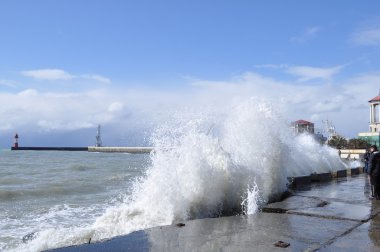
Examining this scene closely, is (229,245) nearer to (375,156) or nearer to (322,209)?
(322,209)

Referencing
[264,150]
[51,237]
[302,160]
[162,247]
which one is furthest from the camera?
[302,160]

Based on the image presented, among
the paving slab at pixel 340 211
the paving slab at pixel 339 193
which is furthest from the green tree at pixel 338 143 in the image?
the paving slab at pixel 340 211

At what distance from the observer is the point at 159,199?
7.87 meters

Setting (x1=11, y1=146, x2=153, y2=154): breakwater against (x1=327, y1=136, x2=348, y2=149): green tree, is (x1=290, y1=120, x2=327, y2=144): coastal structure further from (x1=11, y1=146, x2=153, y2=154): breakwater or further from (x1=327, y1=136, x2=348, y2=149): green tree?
(x1=11, y1=146, x2=153, y2=154): breakwater

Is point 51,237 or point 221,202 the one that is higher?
point 221,202

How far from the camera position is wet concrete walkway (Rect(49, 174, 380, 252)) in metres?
4.80

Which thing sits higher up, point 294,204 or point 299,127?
point 299,127

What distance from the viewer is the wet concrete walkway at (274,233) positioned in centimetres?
480

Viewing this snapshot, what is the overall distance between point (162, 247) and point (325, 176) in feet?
30.9

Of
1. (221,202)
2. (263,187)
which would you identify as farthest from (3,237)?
(263,187)

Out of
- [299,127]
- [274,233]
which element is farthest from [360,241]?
[299,127]

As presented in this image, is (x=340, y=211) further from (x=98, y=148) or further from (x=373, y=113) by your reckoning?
(x=98, y=148)

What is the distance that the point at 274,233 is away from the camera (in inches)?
213

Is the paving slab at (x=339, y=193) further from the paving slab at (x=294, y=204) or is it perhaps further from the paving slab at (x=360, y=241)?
the paving slab at (x=360, y=241)
